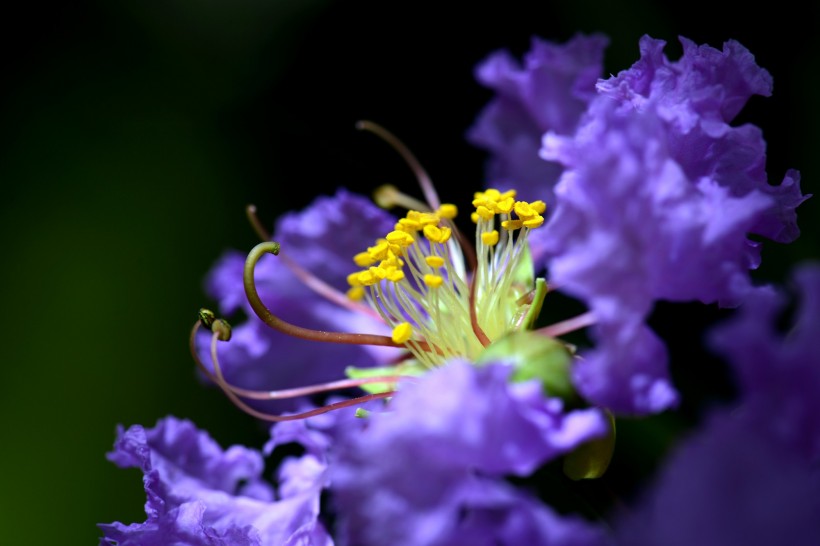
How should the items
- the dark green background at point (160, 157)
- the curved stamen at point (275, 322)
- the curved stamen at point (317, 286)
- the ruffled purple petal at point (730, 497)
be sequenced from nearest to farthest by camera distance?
the ruffled purple petal at point (730, 497), the curved stamen at point (275, 322), the curved stamen at point (317, 286), the dark green background at point (160, 157)

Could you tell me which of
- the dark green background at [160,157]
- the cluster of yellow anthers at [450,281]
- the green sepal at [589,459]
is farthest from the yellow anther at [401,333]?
the dark green background at [160,157]

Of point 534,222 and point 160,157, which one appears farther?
point 160,157

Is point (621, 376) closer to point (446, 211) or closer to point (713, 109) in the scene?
point (713, 109)

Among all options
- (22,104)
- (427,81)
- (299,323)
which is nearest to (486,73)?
(299,323)

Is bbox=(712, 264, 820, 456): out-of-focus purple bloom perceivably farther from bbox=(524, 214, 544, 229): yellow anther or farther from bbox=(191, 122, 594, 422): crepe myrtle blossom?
bbox=(524, 214, 544, 229): yellow anther

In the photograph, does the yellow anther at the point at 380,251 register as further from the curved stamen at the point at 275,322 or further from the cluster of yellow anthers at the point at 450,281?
the curved stamen at the point at 275,322

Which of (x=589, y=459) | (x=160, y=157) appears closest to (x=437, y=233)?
(x=589, y=459)
